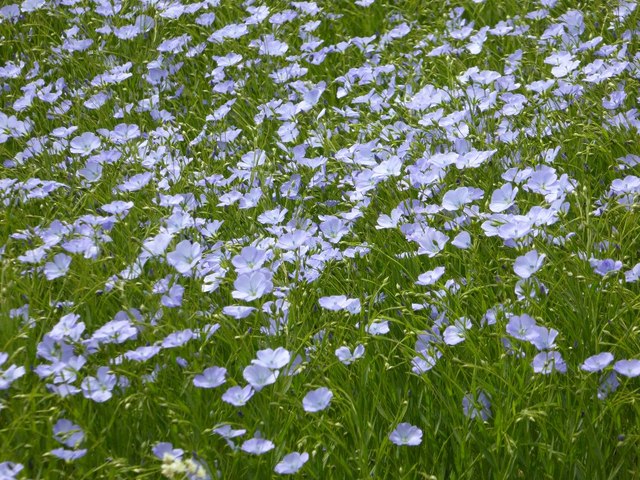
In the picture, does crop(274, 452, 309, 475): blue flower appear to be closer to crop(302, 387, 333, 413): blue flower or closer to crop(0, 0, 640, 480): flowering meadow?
crop(0, 0, 640, 480): flowering meadow

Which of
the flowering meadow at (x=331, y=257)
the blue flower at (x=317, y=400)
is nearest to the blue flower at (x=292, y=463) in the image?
the flowering meadow at (x=331, y=257)

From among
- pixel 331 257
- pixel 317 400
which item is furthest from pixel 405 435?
pixel 331 257

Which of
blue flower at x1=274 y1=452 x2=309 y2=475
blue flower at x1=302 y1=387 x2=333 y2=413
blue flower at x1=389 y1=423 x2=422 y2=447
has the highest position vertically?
blue flower at x1=302 y1=387 x2=333 y2=413

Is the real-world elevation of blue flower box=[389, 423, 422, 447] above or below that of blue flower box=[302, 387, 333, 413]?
below

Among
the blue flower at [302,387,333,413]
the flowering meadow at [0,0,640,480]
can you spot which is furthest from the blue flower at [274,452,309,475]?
the blue flower at [302,387,333,413]

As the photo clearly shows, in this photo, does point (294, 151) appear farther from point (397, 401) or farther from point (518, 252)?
point (397, 401)

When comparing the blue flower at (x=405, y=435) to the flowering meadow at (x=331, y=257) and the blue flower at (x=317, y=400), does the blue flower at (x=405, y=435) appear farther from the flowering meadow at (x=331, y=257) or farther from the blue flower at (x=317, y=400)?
the blue flower at (x=317, y=400)

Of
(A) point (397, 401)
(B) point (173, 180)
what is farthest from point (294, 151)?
(A) point (397, 401)

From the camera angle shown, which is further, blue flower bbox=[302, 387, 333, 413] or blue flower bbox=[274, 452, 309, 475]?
blue flower bbox=[302, 387, 333, 413]
